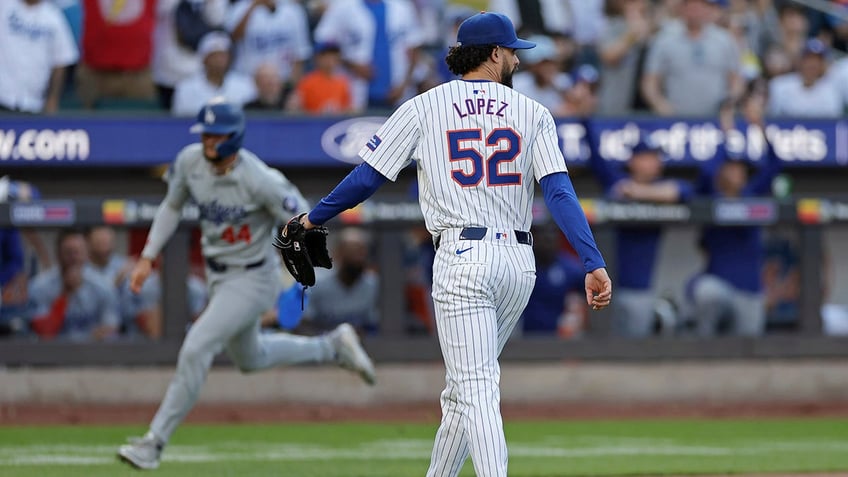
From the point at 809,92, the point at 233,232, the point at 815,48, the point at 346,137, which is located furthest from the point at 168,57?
the point at 815,48

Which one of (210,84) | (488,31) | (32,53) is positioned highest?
(32,53)

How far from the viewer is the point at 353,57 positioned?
12656 millimetres

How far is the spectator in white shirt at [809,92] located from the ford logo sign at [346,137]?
3.98 m

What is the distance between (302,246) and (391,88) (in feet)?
24.2

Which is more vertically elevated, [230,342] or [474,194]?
[474,194]

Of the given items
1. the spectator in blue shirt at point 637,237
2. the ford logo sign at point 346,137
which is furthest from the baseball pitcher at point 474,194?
the ford logo sign at point 346,137

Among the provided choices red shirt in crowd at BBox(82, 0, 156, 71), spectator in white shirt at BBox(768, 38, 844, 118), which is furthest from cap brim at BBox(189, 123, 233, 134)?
spectator in white shirt at BBox(768, 38, 844, 118)

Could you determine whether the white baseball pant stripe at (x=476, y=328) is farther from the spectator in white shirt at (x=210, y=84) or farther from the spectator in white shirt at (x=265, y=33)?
the spectator in white shirt at (x=265, y=33)

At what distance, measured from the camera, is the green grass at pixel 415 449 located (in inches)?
303

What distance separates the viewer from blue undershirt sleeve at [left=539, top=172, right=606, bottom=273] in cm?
498

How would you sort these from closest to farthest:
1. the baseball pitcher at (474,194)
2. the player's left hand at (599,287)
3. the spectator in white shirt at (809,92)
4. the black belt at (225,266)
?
the player's left hand at (599,287) < the baseball pitcher at (474,194) < the black belt at (225,266) < the spectator in white shirt at (809,92)

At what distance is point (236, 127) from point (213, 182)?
39cm

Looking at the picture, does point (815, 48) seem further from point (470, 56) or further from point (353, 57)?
point (470, 56)

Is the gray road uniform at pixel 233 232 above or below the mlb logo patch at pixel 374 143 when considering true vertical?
below
